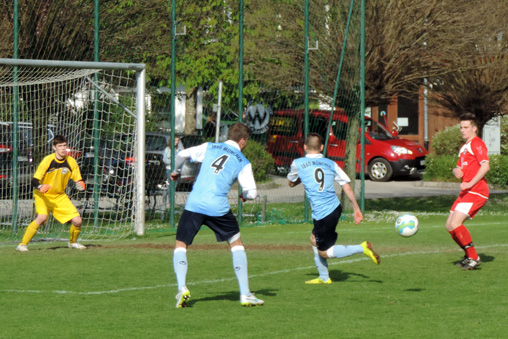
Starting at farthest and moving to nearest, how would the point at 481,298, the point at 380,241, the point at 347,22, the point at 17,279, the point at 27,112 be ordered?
1. the point at 347,22
2. the point at 27,112
3. the point at 380,241
4. the point at 17,279
5. the point at 481,298

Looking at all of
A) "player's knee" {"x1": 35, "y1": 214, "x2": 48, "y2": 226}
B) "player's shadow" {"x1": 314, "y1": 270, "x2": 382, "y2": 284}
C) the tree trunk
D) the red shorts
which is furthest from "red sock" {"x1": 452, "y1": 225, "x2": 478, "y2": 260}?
the tree trunk

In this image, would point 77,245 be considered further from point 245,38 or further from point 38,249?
point 245,38

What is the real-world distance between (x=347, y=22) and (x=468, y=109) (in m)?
5.25

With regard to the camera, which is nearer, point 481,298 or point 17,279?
point 481,298

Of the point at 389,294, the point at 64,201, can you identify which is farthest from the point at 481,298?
the point at 64,201

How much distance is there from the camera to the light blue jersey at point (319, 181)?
33.6ft

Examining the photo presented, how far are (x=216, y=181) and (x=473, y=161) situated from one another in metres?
4.12

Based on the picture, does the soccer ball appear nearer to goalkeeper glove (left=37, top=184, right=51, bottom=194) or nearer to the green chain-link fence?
goalkeeper glove (left=37, top=184, right=51, bottom=194)

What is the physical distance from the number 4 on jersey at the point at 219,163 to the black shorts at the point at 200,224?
44 cm

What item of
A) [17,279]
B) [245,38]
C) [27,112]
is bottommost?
[17,279]

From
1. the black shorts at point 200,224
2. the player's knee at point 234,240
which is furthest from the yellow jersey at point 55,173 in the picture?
the player's knee at point 234,240

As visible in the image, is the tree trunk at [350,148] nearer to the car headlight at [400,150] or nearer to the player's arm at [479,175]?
the player's arm at [479,175]

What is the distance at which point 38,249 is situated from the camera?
14.2m

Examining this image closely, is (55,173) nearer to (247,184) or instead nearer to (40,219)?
(40,219)
